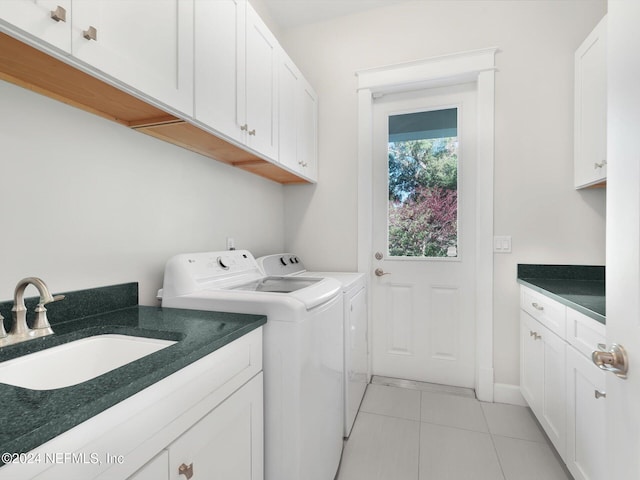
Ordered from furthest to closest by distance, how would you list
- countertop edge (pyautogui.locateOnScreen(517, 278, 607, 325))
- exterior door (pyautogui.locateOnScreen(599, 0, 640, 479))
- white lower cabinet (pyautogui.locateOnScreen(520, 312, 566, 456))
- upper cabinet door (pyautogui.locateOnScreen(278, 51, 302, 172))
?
upper cabinet door (pyautogui.locateOnScreen(278, 51, 302, 172)), white lower cabinet (pyautogui.locateOnScreen(520, 312, 566, 456)), countertop edge (pyautogui.locateOnScreen(517, 278, 607, 325)), exterior door (pyautogui.locateOnScreen(599, 0, 640, 479))

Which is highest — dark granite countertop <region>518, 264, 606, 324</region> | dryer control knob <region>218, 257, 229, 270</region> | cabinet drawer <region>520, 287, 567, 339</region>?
dryer control knob <region>218, 257, 229, 270</region>

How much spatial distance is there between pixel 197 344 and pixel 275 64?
168cm

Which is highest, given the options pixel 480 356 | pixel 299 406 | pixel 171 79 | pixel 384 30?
pixel 384 30

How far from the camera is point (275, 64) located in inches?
A: 72.9

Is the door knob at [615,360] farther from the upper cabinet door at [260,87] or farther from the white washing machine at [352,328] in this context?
the upper cabinet door at [260,87]

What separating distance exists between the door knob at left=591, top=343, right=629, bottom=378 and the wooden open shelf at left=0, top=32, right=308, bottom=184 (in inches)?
56.9

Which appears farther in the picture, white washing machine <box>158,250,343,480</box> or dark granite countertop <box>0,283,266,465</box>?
white washing machine <box>158,250,343,480</box>

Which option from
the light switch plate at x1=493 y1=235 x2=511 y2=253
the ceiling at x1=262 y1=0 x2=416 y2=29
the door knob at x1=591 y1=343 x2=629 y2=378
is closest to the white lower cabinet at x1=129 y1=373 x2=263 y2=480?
the door knob at x1=591 y1=343 x2=629 y2=378

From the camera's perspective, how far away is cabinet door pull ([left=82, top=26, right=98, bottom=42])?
800mm

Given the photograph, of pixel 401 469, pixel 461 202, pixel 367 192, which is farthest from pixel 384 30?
pixel 401 469

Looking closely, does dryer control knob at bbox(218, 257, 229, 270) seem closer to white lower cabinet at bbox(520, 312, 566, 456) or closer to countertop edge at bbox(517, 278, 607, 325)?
countertop edge at bbox(517, 278, 607, 325)

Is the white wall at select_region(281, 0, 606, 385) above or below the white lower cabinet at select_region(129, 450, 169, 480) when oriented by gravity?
above

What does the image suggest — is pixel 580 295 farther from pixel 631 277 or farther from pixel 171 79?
pixel 171 79

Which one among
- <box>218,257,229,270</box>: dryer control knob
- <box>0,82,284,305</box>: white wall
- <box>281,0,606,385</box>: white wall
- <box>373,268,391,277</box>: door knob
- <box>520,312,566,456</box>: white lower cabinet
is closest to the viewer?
<box>0,82,284,305</box>: white wall
